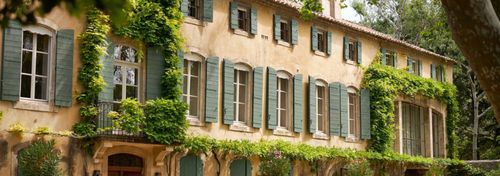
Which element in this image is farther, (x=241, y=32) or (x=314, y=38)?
(x=314, y=38)

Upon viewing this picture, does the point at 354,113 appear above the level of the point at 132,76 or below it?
below

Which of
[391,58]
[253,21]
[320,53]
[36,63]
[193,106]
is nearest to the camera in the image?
[36,63]

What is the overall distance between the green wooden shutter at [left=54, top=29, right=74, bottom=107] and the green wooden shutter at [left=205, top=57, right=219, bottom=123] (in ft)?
14.7

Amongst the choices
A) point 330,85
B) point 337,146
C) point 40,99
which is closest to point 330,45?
point 330,85

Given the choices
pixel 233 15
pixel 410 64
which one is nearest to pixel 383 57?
pixel 410 64

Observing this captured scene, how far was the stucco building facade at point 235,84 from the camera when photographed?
18.2m

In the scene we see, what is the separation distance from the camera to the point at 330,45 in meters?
27.5

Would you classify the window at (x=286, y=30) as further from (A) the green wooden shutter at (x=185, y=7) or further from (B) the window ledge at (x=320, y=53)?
(A) the green wooden shutter at (x=185, y=7)

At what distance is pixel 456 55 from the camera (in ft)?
138

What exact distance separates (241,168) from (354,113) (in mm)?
6951

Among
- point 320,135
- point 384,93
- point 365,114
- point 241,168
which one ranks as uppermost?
point 384,93

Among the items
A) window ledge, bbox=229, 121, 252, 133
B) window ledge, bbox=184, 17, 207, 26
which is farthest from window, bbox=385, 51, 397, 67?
window ledge, bbox=184, 17, 207, 26

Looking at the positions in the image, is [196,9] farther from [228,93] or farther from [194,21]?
[228,93]

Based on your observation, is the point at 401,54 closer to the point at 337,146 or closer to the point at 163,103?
the point at 337,146
